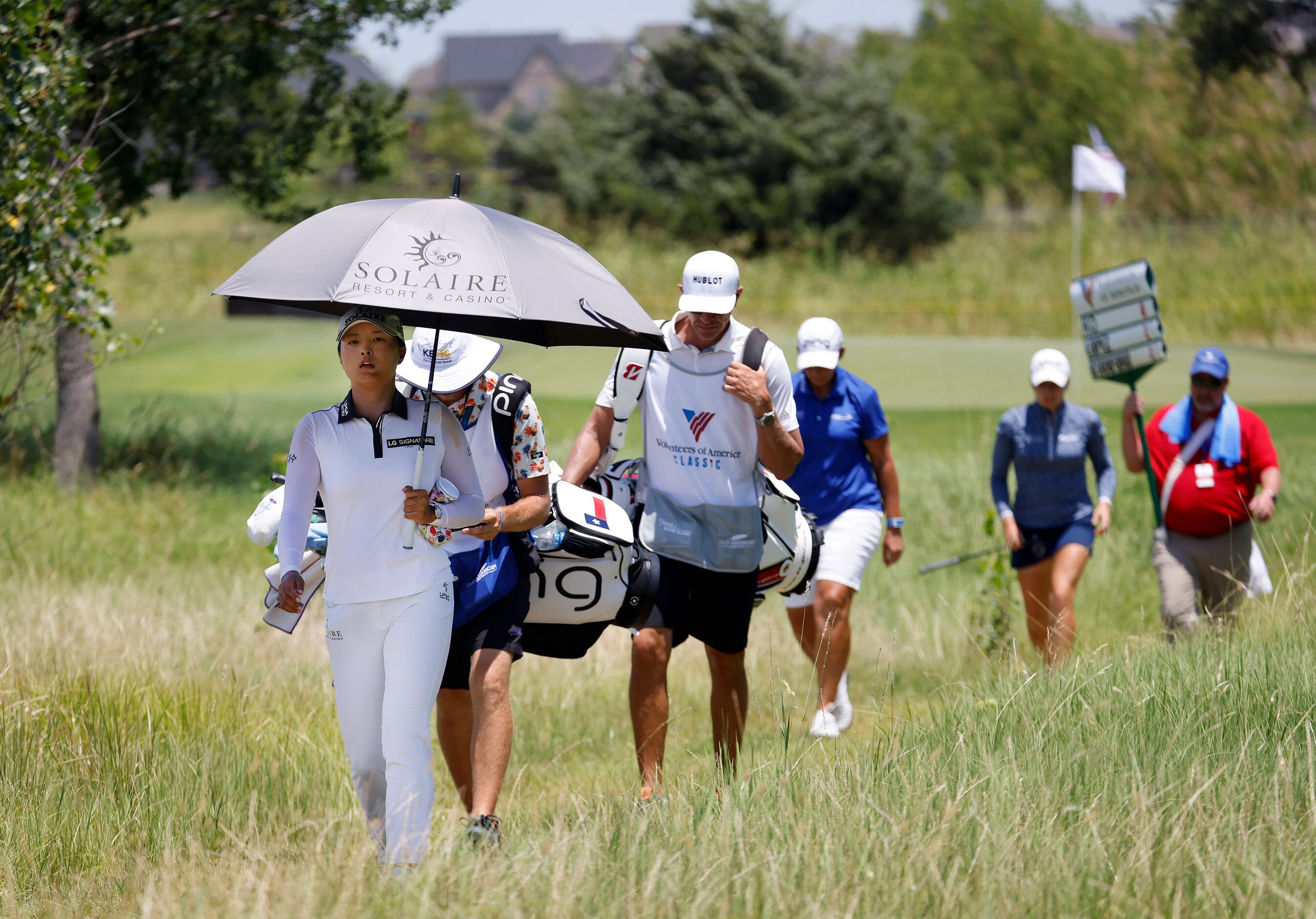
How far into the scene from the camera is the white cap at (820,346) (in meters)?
7.29

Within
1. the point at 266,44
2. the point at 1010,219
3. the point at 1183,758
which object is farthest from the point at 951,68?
the point at 1183,758

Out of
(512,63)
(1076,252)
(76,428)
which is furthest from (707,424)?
(512,63)

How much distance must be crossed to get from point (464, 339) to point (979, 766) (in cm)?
217

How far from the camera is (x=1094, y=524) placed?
8.12 meters

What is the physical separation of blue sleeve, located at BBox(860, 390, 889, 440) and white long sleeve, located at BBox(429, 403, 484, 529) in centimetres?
344

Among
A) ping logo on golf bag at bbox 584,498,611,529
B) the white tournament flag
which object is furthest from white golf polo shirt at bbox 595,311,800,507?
the white tournament flag

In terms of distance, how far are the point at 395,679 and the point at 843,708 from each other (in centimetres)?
371

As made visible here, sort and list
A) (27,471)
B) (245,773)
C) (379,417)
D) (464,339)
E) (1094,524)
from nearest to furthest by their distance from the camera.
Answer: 1. (379,417)
2. (464,339)
3. (245,773)
4. (1094,524)
5. (27,471)

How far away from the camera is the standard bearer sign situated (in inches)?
327

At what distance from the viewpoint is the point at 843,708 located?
7.41m

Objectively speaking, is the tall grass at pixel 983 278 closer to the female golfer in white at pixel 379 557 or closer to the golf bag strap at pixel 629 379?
the golf bag strap at pixel 629 379

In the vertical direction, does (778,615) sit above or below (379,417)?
below

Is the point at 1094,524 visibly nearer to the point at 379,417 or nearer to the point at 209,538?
the point at 379,417

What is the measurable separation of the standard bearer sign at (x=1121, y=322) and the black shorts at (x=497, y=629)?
4.57 m
